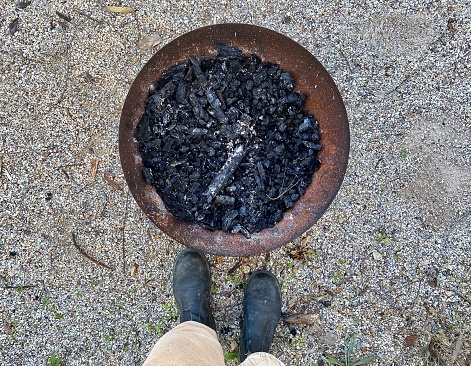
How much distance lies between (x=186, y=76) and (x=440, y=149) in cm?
134

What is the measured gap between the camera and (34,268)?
1979 mm

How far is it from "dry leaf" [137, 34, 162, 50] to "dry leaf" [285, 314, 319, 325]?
1562 millimetres

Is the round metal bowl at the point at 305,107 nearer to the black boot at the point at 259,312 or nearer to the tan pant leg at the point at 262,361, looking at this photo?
the black boot at the point at 259,312

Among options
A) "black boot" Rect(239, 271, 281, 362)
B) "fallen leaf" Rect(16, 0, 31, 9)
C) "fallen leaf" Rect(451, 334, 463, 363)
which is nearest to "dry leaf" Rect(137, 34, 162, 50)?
"fallen leaf" Rect(16, 0, 31, 9)

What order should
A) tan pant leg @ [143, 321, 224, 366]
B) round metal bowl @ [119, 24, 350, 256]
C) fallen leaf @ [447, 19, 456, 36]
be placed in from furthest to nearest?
fallen leaf @ [447, 19, 456, 36], round metal bowl @ [119, 24, 350, 256], tan pant leg @ [143, 321, 224, 366]

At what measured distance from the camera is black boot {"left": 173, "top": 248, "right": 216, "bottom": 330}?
6.15ft

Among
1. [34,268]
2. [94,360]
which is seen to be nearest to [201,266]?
[94,360]

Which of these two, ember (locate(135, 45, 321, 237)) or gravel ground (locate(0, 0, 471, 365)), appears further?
gravel ground (locate(0, 0, 471, 365))

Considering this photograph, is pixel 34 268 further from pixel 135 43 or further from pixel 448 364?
pixel 448 364

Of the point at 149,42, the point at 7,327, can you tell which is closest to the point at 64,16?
the point at 149,42

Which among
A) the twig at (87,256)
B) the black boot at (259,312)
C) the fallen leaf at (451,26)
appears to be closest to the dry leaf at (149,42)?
the twig at (87,256)

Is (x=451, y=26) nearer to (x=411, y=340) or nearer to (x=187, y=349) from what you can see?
(x=411, y=340)

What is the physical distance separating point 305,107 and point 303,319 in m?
1.07

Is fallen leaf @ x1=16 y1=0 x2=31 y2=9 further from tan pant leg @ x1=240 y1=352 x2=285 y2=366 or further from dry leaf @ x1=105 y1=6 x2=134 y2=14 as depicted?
tan pant leg @ x1=240 y1=352 x2=285 y2=366
